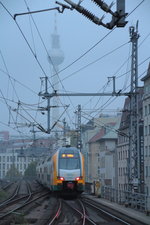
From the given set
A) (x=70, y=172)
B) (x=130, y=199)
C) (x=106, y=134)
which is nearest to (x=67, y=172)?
(x=70, y=172)

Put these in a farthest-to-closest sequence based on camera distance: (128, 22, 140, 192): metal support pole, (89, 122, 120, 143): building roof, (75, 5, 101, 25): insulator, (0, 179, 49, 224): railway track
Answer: (89, 122, 120, 143): building roof < (128, 22, 140, 192): metal support pole < (0, 179, 49, 224): railway track < (75, 5, 101, 25): insulator

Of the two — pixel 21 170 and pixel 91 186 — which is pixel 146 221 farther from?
pixel 21 170

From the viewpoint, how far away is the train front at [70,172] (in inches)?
1198

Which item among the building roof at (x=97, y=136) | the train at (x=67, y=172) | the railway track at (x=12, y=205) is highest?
the building roof at (x=97, y=136)

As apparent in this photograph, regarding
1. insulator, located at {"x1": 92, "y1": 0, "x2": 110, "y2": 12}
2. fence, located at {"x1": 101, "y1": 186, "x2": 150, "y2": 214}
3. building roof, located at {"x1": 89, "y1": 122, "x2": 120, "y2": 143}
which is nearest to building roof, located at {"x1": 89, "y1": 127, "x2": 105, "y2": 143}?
building roof, located at {"x1": 89, "y1": 122, "x2": 120, "y2": 143}

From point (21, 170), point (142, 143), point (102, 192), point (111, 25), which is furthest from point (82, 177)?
point (21, 170)

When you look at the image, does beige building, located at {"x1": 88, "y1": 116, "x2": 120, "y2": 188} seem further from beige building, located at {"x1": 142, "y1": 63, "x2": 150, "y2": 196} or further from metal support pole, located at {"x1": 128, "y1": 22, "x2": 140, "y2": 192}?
metal support pole, located at {"x1": 128, "y1": 22, "x2": 140, "y2": 192}

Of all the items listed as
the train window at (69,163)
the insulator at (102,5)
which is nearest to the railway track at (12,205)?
the train window at (69,163)

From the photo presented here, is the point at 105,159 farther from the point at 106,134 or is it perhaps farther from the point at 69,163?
the point at 69,163

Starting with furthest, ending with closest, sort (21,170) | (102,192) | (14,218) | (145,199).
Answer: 1. (21,170)
2. (102,192)
3. (145,199)
4. (14,218)

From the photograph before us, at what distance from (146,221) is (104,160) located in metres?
66.9

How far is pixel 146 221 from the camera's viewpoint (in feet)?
59.3

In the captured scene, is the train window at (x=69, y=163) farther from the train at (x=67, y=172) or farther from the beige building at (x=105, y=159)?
the beige building at (x=105, y=159)

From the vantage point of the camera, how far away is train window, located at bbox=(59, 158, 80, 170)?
101ft
